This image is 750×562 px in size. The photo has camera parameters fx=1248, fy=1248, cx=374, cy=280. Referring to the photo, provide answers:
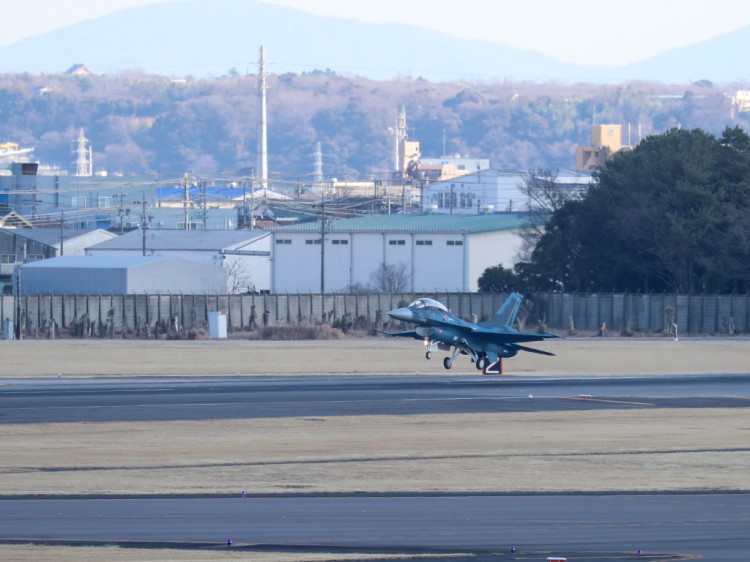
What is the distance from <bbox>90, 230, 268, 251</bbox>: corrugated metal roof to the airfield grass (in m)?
61.7

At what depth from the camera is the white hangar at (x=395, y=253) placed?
99.8 metres

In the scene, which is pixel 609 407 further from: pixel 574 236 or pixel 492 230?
pixel 492 230

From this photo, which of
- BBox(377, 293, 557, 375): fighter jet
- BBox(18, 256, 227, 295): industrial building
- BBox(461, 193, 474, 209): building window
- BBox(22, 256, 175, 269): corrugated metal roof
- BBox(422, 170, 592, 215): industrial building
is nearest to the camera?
BBox(377, 293, 557, 375): fighter jet

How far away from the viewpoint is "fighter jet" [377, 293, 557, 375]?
5069 cm

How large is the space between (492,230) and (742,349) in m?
40.9

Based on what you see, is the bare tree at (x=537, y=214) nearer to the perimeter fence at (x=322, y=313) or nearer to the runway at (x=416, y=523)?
the perimeter fence at (x=322, y=313)

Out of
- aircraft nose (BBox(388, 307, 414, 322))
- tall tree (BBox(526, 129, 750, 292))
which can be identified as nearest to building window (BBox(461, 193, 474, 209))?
tall tree (BBox(526, 129, 750, 292))

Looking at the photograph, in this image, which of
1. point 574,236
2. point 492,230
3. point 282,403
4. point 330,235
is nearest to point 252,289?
point 330,235

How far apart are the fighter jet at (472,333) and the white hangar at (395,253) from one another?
47.4 m

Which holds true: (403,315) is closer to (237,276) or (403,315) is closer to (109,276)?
(109,276)

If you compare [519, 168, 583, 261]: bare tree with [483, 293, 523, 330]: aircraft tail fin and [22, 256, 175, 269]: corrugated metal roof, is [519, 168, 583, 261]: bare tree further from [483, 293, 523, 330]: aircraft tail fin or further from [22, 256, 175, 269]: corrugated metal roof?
[483, 293, 523, 330]: aircraft tail fin

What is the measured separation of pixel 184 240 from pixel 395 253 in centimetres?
1860

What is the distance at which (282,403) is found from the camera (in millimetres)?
40281

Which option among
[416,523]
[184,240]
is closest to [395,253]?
[184,240]
